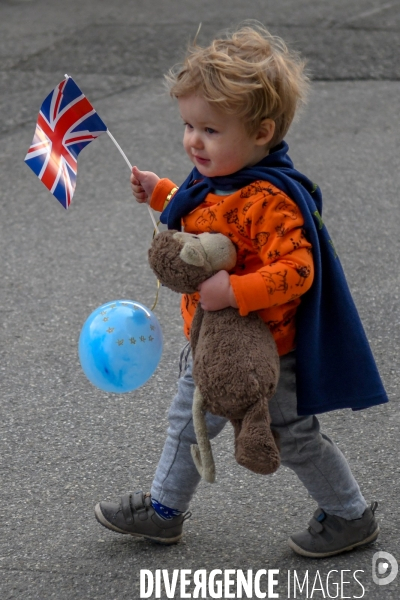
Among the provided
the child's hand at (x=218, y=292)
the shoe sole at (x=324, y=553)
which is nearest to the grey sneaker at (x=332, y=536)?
the shoe sole at (x=324, y=553)

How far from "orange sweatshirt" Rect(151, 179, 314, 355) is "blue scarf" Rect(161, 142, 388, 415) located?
0.04 meters

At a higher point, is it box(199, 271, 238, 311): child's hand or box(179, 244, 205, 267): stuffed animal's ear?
box(179, 244, 205, 267): stuffed animal's ear

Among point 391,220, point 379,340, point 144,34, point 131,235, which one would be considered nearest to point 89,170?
point 131,235

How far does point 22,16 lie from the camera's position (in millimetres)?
10367

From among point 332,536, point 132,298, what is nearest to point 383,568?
point 332,536

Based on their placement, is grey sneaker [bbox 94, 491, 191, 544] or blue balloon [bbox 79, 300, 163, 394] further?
grey sneaker [bbox 94, 491, 191, 544]

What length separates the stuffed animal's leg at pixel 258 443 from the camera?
2.31 metres

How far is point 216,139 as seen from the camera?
7.69ft

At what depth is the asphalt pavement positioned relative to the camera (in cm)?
275

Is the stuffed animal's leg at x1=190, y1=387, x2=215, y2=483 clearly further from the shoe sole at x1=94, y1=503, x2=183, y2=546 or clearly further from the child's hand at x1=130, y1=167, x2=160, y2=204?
the child's hand at x1=130, y1=167, x2=160, y2=204

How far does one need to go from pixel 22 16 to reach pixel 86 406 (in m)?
7.78

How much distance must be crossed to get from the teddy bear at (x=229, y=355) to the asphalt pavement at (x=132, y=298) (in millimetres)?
543

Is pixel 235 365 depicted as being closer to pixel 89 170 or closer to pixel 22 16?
pixel 89 170

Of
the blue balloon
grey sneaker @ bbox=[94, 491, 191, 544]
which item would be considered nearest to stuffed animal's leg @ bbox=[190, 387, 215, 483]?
the blue balloon
